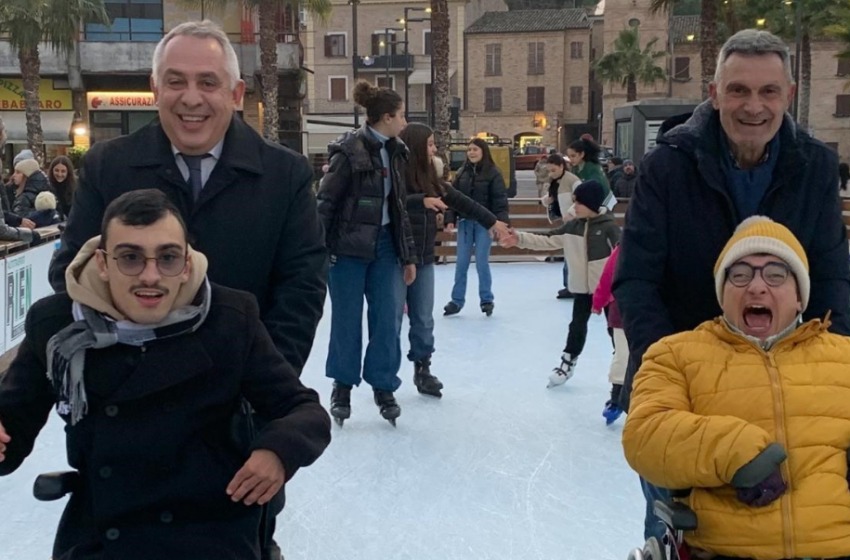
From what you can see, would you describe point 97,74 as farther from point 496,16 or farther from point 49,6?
point 496,16

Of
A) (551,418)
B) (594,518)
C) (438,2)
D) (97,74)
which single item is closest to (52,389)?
(594,518)

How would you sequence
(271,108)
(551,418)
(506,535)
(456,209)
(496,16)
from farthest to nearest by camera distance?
1. (496,16)
2. (271,108)
3. (456,209)
4. (551,418)
5. (506,535)

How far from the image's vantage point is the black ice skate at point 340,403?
5598 mm

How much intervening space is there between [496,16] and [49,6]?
3939 cm

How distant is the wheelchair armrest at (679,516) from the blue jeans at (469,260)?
701 centimetres

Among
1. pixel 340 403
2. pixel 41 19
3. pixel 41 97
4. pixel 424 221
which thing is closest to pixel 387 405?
pixel 340 403

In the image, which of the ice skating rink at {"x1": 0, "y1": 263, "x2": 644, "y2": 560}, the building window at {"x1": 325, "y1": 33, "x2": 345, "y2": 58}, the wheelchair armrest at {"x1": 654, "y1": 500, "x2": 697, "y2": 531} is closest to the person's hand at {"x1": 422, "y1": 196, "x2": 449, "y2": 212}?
the ice skating rink at {"x1": 0, "y1": 263, "x2": 644, "y2": 560}

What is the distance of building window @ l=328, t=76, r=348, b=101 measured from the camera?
180ft

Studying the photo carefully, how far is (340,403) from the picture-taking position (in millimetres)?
5625

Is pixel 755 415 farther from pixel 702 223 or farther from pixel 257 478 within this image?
pixel 257 478

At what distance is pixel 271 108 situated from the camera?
22.4 meters

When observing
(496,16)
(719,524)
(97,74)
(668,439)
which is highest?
(496,16)

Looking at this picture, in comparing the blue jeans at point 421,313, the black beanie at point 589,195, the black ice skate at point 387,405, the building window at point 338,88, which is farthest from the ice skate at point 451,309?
the building window at point 338,88

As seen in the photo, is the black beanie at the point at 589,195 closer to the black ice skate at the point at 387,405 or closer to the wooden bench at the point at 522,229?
the black ice skate at the point at 387,405
